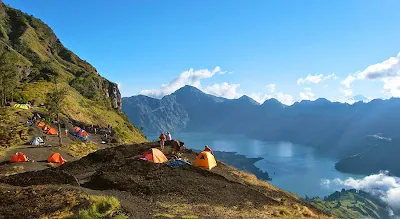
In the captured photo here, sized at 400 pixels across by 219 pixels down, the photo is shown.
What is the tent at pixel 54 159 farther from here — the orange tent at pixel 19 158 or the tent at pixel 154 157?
the tent at pixel 154 157

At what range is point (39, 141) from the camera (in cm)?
5284

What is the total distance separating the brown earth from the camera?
20875 mm

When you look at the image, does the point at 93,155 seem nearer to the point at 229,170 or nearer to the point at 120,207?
the point at 229,170

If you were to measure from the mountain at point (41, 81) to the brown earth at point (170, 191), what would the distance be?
40.9 m

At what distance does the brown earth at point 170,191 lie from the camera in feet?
68.5

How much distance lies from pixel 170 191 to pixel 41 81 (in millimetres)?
98348

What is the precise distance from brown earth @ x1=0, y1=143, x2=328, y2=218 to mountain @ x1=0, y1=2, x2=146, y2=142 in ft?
134

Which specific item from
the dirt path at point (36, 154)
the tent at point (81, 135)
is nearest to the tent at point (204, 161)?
the dirt path at point (36, 154)

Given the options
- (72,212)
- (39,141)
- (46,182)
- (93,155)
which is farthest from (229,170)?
(39,141)

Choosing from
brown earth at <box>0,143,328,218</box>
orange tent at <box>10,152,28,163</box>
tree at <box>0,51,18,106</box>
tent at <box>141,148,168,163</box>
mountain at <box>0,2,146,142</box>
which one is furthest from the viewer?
mountain at <box>0,2,146,142</box>

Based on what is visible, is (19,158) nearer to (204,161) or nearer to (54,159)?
(54,159)

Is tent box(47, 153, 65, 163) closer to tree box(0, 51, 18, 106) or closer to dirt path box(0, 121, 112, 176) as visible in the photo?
dirt path box(0, 121, 112, 176)

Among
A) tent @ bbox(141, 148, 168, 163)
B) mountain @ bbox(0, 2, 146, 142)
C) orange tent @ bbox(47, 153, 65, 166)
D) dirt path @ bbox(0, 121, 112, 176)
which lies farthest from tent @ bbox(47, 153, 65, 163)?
mountain @ bbox(0, 2, 146, 142)

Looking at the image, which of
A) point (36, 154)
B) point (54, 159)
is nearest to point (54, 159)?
point (54, 159)
